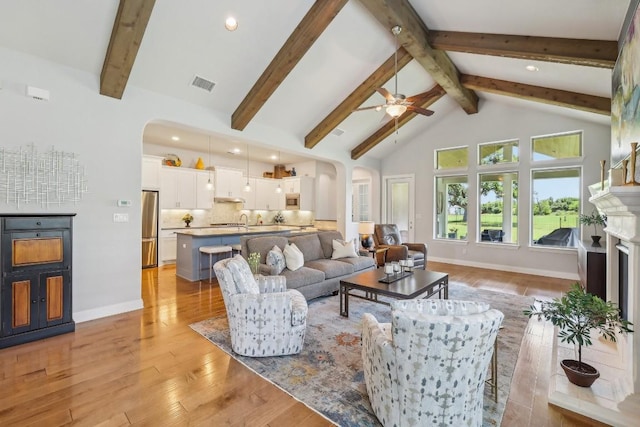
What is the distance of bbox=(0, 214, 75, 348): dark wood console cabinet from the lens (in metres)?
2.86

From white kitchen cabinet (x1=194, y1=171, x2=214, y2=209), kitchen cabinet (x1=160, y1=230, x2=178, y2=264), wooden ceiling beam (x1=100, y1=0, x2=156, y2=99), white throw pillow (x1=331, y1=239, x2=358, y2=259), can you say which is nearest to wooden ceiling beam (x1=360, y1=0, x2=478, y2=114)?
wooden ceiling beam (x1=100, y1=0, x2=156, y2=99)

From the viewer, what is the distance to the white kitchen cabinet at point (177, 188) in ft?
22.9

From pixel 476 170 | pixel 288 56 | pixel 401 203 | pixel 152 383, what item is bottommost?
pixel 152 383

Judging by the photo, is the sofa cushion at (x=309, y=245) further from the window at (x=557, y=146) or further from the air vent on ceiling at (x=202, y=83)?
the window at (x=557, y=146)

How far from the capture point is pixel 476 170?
6.95m

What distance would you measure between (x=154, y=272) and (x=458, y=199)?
723 cm

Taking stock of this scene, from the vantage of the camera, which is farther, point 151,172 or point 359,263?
point 151,172

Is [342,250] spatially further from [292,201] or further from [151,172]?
[151,172]

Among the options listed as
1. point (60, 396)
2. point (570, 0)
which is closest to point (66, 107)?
point (60, 396)

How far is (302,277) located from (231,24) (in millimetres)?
3242

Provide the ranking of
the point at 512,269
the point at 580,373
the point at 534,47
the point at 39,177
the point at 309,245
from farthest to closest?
the point at 512,269, the point at 309,245, the point at 534,47, the point at 39,177, the point at 580,373

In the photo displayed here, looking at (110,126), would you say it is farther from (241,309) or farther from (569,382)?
(569,382)

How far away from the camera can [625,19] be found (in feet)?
8.96

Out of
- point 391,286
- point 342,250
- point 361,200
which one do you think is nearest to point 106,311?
point 342,250
